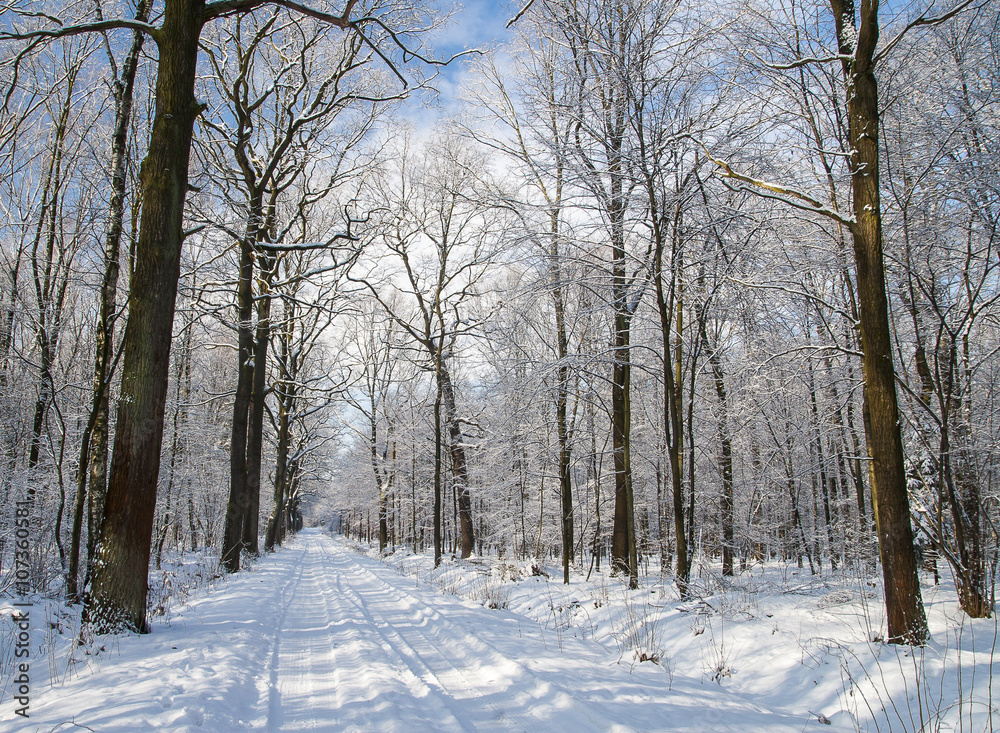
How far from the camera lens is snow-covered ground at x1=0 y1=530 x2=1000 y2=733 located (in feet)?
10.5

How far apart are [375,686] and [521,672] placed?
1.16 m

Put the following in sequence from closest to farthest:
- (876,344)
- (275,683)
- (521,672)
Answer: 1. (275,683)
2. (521,672)
3. (876,344)

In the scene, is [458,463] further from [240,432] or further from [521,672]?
[521,672]

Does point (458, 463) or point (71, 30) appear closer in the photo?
point (71, 30)

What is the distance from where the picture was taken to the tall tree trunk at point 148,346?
4.76 meters

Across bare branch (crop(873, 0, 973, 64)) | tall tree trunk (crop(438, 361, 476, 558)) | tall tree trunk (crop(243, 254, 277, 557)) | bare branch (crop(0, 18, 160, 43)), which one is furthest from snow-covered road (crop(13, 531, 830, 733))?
tall tree trunk (crop(438, 361, 476, 558))

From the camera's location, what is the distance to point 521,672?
4066 millimetres

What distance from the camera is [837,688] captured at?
4121mm

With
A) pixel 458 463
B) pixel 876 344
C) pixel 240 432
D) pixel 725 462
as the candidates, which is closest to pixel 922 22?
pixel 876 344

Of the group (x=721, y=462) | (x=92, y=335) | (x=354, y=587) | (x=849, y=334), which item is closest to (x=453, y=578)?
(x=354, y=587)

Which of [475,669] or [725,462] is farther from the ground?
[725,462]

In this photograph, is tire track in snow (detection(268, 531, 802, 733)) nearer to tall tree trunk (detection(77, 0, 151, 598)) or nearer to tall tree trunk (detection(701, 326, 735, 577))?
tall tree trunk (detection(77, 0, 151, 598))

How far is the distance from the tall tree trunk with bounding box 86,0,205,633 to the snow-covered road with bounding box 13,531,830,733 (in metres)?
0.58

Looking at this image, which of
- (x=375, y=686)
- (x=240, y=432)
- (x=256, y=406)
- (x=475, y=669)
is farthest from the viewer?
(x=256, y=406)
